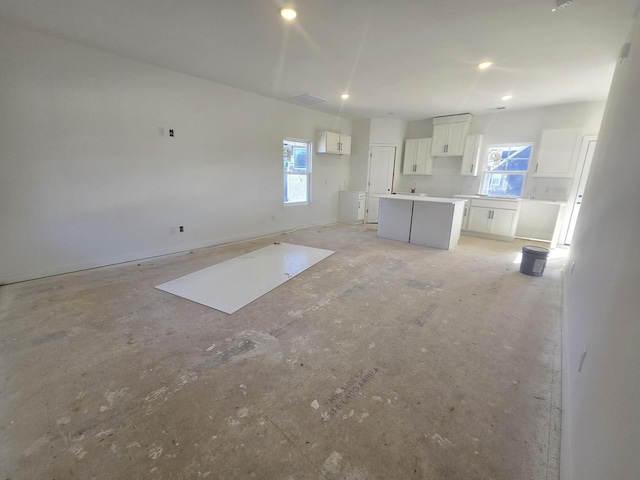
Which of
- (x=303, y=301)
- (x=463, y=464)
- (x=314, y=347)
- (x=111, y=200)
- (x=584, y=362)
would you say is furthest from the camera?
(x=111, y=200)

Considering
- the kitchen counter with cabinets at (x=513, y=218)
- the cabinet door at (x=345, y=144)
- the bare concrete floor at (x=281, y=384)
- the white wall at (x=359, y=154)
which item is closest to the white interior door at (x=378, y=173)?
the white wall at (x=359, y=154)

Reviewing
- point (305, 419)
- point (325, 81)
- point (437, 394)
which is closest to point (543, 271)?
point (437, 394)

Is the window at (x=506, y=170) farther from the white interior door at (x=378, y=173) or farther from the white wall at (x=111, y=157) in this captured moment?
the white wall at (x=111, y=157)

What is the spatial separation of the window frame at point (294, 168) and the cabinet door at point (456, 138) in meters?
3.29

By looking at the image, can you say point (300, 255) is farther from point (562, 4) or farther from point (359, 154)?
point (359, 154)

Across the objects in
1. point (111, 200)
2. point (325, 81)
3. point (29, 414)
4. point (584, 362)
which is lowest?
point (29, 414)

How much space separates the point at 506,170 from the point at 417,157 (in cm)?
199

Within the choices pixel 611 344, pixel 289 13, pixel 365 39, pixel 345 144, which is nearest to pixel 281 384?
pixel 611 344

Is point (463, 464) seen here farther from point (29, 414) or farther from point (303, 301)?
point (29, 414)

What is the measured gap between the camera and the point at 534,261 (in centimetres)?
Answer: 358

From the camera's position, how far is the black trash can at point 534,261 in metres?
3.54

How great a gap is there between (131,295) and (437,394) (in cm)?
299

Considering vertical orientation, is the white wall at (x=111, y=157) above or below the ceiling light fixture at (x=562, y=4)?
below

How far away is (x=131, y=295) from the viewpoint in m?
2.80
